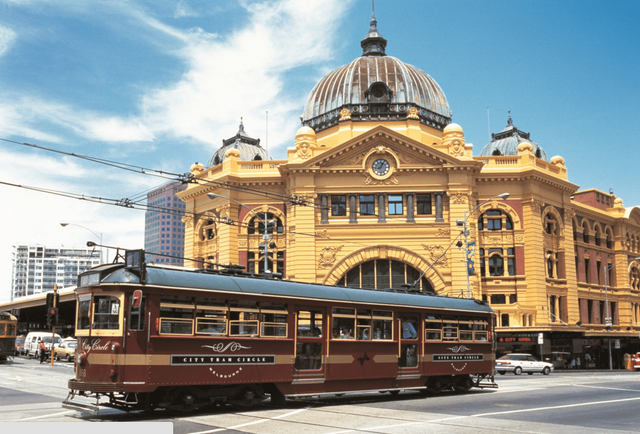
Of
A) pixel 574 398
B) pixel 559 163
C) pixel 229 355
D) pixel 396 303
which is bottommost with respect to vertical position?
pixel 574 398

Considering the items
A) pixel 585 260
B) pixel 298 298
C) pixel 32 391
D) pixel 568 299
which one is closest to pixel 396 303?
pixel 298 298

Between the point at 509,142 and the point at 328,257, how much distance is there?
26386 millimetres

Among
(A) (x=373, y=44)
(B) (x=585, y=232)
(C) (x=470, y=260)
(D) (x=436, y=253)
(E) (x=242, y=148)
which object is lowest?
(C) (x=470, y=260)

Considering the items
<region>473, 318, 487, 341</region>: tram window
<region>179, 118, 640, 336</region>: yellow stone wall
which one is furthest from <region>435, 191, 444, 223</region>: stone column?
<region>473, 318, 487, 341</region>: tram window

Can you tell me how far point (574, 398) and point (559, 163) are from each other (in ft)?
124

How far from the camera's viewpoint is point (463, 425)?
44.7 ft

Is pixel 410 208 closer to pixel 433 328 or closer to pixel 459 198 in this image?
pixel 459 198

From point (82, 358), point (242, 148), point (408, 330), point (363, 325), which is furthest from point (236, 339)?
point (242, 148)

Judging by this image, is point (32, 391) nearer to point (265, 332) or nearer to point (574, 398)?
point (265, 332)

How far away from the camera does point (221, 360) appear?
1605 cm

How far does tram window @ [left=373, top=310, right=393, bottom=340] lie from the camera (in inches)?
784

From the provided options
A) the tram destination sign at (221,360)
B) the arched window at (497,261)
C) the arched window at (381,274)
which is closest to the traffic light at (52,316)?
the tram destination sign at (221,360)

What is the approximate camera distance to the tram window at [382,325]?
19.9 metres

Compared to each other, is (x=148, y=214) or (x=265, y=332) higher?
(x=148, y=214)
